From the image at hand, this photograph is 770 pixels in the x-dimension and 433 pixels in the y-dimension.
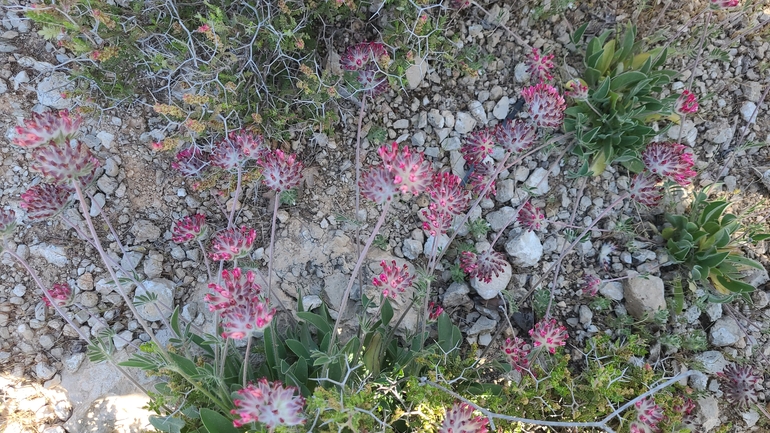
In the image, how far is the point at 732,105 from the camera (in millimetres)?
3590

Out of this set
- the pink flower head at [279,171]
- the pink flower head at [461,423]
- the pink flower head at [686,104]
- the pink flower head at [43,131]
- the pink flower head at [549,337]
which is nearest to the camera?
the pink flower head at [43,131]

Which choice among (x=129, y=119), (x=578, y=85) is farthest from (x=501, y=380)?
(x=129, y=119)

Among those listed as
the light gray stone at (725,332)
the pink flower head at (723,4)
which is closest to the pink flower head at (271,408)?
the light gray stone at (725,332)

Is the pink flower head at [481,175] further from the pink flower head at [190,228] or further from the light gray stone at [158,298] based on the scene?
the light gray stone at [158,298]

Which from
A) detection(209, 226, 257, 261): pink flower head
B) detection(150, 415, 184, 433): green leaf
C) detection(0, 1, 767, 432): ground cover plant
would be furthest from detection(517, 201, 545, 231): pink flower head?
detection(150, 415, 184, 433): green leaf

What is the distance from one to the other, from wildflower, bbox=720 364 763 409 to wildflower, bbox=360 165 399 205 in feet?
8.38

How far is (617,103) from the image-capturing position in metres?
3.29

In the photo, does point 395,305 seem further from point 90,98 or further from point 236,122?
point 90,98

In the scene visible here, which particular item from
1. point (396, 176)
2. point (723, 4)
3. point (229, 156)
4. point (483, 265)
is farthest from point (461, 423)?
point (723, 4)

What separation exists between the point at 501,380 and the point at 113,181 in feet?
9.23

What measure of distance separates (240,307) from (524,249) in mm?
2020

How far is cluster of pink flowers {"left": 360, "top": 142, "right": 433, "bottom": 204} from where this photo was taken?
1.94 m

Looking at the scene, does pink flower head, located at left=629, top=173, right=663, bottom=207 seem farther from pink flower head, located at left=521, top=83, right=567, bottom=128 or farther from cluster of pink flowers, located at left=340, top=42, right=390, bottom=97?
cluster of pink flowers, located at left=340, top=42, right=390, bottom=97

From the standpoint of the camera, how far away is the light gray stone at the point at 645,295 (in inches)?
124
